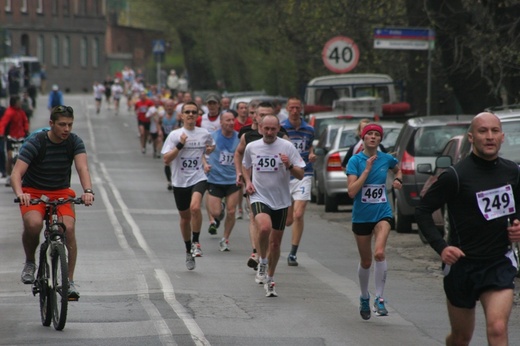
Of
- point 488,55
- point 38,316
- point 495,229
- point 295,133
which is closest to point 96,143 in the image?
point 488,55

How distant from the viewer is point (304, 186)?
1553cm

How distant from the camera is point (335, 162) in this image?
23.0 m

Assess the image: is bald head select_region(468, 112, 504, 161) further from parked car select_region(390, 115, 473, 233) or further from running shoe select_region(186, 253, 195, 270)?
parked car select_region(390, 115, 473, 233)

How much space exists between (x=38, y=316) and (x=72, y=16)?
348ft

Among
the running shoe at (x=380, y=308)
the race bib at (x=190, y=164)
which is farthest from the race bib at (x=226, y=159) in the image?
the running shoe at (x=380, y=308)

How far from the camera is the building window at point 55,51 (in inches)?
4459

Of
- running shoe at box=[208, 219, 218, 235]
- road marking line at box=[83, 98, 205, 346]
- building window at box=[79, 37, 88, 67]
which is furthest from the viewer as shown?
building window at box=[79, 37, 88, 67]

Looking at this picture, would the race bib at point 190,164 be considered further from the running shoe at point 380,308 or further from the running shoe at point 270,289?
the running shoe at point 380,308

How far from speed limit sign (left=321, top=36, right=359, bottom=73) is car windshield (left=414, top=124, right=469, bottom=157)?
8789 millimetres

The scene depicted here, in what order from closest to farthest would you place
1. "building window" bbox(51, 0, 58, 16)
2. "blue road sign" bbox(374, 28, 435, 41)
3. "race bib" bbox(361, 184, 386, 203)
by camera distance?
"race bib" bbox(361, 184, 386, 203) → "blue road sign" bbox(374, 28, 435, 41) → "building window" bbox(51, 0, 58, 16)

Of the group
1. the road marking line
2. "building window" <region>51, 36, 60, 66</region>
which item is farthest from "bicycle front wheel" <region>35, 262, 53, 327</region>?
"building window" <region>51, 36, 60, 66</region>

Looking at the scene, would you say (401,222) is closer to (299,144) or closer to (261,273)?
(299,144)

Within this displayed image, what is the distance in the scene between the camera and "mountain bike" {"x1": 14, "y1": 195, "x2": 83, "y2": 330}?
1030 centimetres

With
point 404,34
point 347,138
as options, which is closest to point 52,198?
point 347,138
